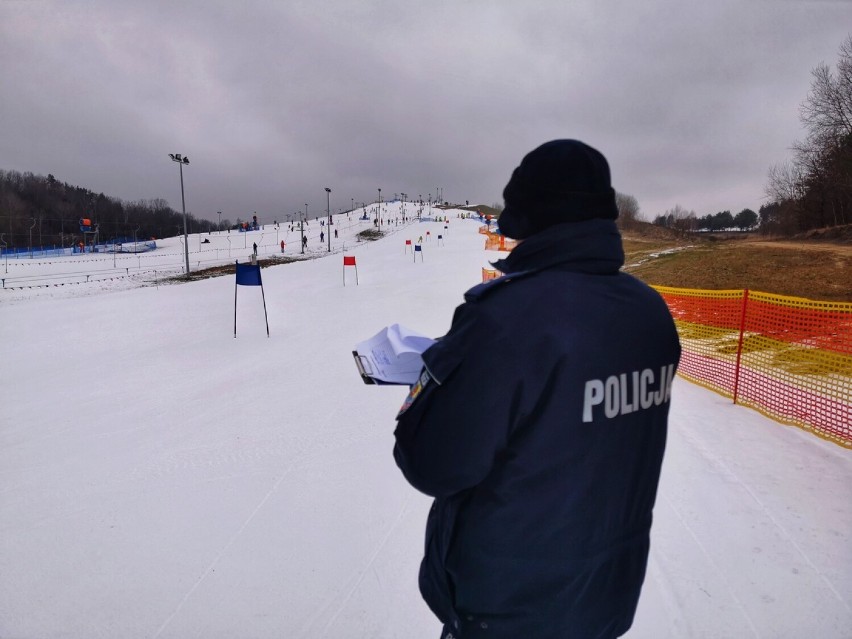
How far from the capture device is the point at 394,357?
5.12ft

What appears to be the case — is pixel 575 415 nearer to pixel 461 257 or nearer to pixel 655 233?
pixel 461 257

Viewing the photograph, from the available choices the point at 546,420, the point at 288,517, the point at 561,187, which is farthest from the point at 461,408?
the point at 288,517

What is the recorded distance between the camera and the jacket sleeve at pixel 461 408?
1.12 metres

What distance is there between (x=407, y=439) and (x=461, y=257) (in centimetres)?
3304

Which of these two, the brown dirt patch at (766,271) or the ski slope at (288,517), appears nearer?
the ski slope at (288,517)

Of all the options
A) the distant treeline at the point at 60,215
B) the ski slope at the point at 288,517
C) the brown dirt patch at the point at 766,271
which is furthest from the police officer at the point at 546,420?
the distant treeline at the point at 60,215

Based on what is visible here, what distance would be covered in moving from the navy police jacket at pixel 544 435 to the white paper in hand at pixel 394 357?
0.89 ft

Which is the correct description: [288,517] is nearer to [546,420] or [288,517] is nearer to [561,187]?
[546,420]

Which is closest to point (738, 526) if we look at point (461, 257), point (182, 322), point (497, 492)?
point (497, 492)

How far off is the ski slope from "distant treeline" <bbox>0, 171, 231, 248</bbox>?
298ft

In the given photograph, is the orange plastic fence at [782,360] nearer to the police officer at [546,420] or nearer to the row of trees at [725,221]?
the police officer at [546,420]

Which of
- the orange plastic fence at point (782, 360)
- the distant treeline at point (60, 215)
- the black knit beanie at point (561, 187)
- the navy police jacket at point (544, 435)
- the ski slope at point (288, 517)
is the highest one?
the distant treeline at point (60, 215)

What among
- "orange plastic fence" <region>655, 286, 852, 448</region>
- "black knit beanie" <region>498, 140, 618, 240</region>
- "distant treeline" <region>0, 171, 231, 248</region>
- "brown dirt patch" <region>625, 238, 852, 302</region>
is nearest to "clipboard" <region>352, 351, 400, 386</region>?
"black knit beanie" <region>498, 140, 618, 240</region>

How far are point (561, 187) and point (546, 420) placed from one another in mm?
626
